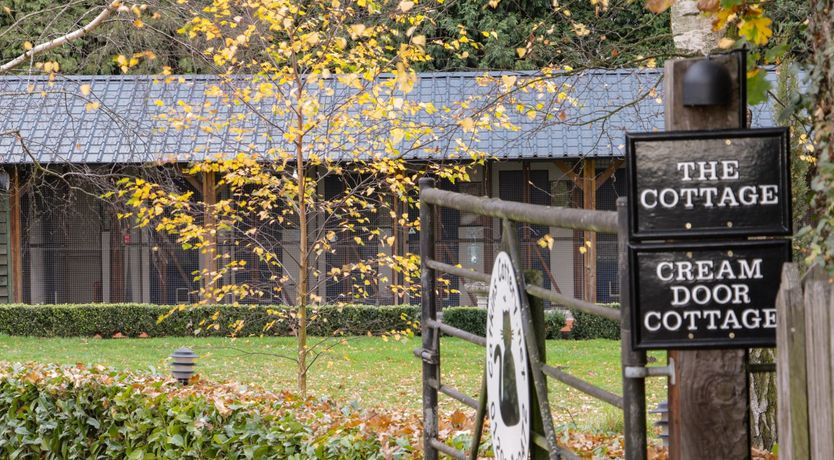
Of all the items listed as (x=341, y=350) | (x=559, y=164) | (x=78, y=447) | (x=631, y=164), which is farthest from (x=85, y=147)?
(x=631, y=164)

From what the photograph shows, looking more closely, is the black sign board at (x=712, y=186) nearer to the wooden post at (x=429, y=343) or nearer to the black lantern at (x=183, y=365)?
the wooden post at (x=429, y=343)

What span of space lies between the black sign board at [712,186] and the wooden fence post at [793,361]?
384 mm

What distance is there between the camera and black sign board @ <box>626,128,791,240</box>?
223 cm

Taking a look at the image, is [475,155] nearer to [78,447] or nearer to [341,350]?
[78,447]

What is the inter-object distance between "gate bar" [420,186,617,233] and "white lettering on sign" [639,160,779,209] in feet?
0.43

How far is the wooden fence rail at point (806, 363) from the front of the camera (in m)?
1.73

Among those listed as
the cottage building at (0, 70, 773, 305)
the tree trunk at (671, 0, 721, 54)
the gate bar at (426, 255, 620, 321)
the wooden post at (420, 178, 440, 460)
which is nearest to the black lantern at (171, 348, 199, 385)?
the wooden post at (420, 178, 440, 460)

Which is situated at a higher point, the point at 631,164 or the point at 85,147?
the point at 85,147

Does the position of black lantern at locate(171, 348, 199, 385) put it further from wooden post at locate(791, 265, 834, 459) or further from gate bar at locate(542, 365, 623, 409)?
wooden post at locate(791, 265, 834, 459)

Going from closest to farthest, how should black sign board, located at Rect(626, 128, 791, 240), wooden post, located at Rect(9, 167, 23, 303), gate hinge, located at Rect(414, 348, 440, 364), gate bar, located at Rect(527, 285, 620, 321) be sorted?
black sign board, located at Rect(626, 128, 791, 240)
gate bar, located at Rect(527, 285, 620, 321)
gate hinge, located at Rect(414, 348, 440, 364)
wooden post, located at Rect(9, 167, 23, 303)

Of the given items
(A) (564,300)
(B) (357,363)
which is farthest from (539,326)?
(B) (357,363)

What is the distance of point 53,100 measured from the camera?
2027 cm

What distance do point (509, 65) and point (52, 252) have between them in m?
11.2

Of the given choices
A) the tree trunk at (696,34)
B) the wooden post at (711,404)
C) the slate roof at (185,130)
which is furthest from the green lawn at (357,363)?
the wooden post at (711,404)
